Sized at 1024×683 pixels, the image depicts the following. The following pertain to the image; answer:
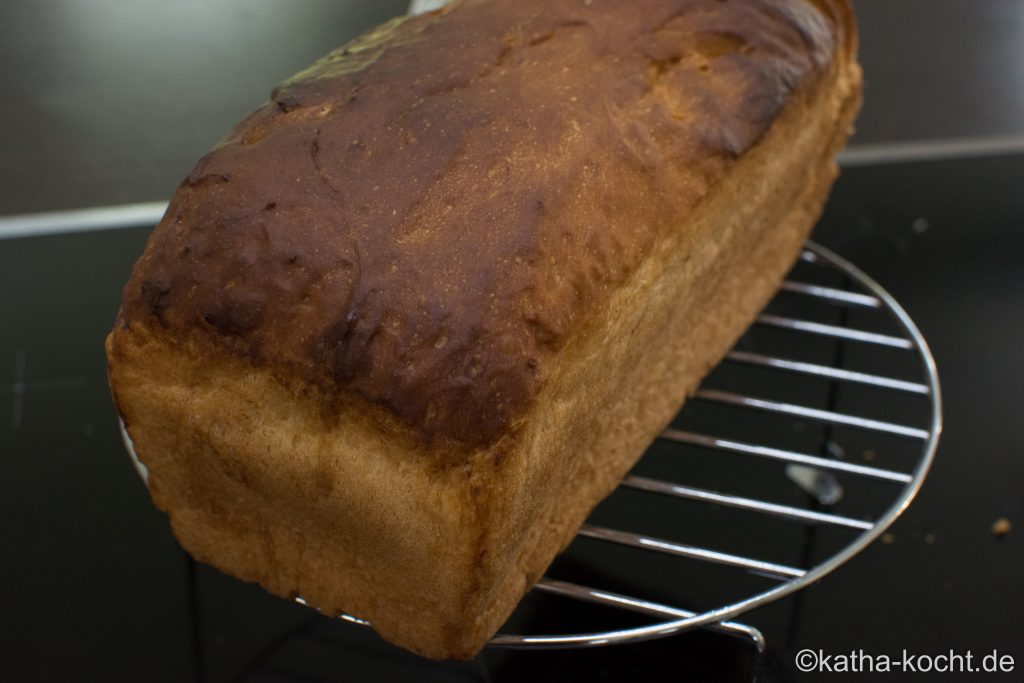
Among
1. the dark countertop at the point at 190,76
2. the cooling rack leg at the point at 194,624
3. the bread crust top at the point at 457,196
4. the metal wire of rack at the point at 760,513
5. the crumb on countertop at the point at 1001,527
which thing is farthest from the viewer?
the dark countertop at the point at 190,76

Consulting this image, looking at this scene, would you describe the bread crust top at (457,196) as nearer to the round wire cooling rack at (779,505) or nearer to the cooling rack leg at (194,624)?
the round wire cooling rack at (779,505)

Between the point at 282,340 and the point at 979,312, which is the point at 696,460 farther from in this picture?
the point at 282,340

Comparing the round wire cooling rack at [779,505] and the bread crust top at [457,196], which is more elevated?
the bread crust top at [457,196]

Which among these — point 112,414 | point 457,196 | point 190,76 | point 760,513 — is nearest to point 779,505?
point 760,513

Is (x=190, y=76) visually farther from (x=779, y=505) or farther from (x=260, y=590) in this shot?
(x=779, y=505)

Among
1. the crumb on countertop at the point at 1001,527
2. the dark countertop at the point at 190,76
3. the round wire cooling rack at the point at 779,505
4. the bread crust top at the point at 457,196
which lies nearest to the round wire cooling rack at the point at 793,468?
the round wire cooling rack at the point at 779,505

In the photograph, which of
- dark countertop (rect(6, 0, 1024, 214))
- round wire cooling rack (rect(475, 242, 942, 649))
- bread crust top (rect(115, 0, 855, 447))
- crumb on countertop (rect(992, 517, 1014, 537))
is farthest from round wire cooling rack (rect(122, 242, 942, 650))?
dark countertop (rect(6, 0, 1024, 214))

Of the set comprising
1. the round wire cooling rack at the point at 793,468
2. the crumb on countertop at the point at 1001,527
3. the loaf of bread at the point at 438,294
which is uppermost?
the loaf of bread at the point at 438,294

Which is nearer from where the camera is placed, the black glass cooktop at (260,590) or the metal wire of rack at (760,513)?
the metal wire of rack at (760,513)
